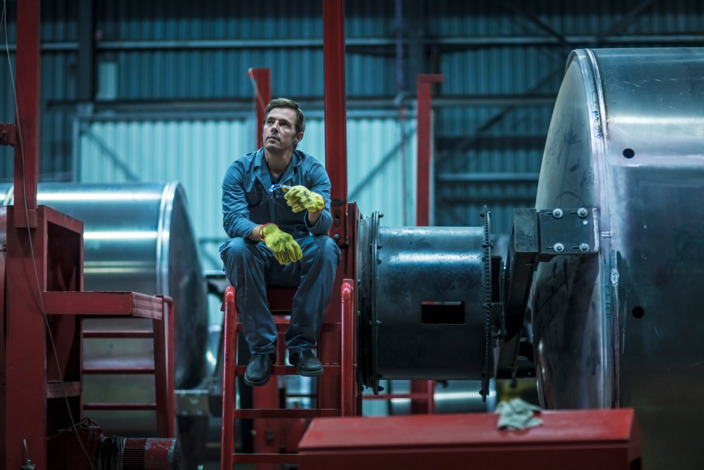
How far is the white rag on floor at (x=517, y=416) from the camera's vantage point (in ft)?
10.5

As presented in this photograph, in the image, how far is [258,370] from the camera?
498cm

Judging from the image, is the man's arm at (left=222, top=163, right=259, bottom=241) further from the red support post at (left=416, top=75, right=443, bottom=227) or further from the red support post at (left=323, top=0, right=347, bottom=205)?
the red support post at (left=416, top=75, right=443, bottom=227)

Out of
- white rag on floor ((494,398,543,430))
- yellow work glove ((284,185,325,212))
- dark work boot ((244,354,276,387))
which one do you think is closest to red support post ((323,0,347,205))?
yellow work glove ((284,185,325,212))

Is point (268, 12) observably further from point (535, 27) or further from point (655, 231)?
point (655, 231)

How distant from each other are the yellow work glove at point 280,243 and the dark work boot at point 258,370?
1.75 feet

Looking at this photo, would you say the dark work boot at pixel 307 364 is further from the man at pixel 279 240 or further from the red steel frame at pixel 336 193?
the red steel frame at pixel 336 193

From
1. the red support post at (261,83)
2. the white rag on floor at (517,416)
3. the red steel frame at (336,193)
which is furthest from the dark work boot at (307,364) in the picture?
the red support post at (261,83)

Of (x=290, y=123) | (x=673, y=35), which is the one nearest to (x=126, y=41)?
(x=673, y=35)

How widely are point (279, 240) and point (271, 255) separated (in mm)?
369

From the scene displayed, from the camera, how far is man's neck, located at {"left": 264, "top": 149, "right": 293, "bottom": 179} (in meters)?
5.43

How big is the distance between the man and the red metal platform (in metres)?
1.80

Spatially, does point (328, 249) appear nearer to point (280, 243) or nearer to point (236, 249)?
point (280, 243)

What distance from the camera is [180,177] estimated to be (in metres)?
15.5

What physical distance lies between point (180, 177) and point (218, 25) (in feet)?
9.45
